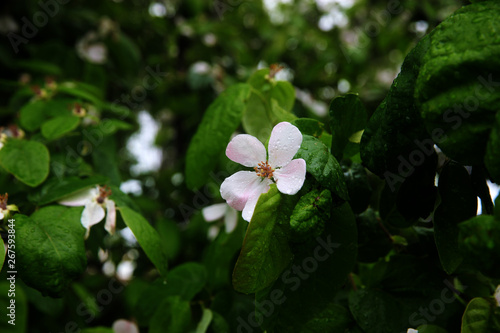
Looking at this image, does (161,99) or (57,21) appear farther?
(161,99)

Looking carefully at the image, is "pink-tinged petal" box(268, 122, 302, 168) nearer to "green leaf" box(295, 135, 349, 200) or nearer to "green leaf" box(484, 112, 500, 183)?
"green leaf" box(295, 135, 349, 200)

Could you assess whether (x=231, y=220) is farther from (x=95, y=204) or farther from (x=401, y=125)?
(x=401, y=125)

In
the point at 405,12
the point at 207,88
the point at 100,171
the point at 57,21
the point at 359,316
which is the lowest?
the point at 359,316

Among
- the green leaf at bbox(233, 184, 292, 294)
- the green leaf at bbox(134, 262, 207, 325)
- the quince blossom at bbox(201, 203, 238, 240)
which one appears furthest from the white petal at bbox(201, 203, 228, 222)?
the green leaf at bbox(233, 184, 292, 294)

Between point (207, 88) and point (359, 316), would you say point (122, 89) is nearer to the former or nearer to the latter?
point (207, 88)

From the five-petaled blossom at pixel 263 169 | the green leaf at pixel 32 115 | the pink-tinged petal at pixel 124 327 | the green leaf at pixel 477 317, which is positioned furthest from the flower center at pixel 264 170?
the green leaf at pixel 32 115

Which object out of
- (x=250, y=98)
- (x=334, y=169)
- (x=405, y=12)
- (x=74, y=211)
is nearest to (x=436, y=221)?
(x=334, y=169)
